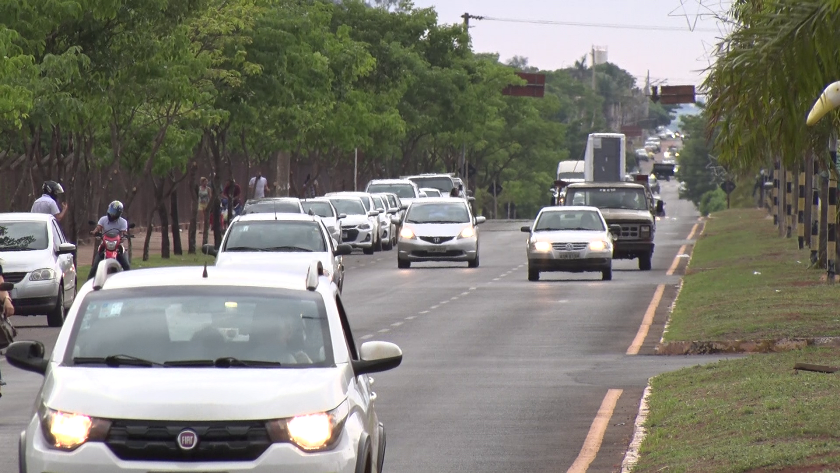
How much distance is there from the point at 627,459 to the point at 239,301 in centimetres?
394

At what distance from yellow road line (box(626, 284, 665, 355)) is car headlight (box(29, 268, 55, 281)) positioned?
809 cm

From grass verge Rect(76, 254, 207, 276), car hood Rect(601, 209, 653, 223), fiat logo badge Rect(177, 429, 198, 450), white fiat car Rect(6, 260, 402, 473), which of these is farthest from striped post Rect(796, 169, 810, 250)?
fiat logo badge Rect(177, 429, 198, 450)

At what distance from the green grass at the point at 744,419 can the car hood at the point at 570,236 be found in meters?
17.5

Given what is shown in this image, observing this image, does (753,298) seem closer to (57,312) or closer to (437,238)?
(57,312)

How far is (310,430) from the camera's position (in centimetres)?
749

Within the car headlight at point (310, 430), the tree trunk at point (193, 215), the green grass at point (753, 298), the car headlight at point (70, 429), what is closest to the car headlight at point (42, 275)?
the green grass at point (753, 298)

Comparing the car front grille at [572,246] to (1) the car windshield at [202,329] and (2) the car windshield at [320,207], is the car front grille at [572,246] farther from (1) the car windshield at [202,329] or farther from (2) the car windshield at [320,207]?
(1) the car windshield at [202,329]

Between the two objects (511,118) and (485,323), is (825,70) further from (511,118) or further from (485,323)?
(511,118)

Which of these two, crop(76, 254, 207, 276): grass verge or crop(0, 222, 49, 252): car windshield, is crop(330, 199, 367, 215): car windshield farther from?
crop(0, 222, 49, 252): car windshield

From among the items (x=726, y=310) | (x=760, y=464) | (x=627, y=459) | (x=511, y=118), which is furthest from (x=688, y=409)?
(x=511, y=118)

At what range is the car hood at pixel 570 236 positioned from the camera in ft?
113

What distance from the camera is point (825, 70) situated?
52.4 ft

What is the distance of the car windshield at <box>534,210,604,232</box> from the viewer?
35.4 metres

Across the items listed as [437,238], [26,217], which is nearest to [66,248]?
[26,217]
